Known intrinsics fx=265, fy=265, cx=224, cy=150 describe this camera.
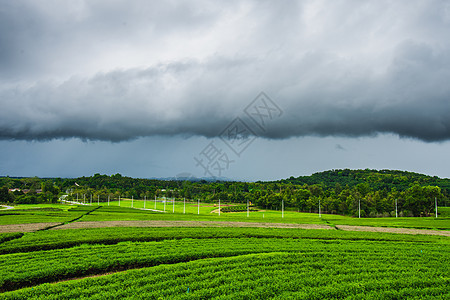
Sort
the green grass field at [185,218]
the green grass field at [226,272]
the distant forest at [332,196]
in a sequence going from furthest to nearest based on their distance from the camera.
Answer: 1. the distant forest at [332,196]
2. the green grass field at [185,218]
3. the green grass field at [226,272]

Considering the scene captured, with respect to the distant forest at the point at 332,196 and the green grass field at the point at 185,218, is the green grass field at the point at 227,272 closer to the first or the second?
the green grass field at the point at 185,218

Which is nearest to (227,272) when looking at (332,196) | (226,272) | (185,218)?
(226,272)

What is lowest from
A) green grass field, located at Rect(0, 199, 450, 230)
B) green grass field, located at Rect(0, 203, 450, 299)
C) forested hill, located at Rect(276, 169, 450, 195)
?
green grass field, located at Rect(0, 199, 450, 230)

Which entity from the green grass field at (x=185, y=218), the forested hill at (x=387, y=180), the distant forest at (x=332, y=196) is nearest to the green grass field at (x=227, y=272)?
the green grass field at (x=185, y=218)

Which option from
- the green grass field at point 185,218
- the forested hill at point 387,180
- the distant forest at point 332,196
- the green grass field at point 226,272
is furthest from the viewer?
the forested hill at point 387,180

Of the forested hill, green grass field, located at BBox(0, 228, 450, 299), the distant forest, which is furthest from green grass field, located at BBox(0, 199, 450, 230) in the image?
the forested hill

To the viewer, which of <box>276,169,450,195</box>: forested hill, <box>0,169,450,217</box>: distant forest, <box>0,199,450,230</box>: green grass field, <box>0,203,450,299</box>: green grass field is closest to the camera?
<box>0,203,450,299</box>: green grass field

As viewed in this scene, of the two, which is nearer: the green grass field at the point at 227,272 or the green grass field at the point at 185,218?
the green grass field at the point at 227,272

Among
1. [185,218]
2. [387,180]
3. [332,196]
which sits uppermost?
[387,180]

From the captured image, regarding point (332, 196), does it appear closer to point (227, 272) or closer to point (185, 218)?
point (185, 218)

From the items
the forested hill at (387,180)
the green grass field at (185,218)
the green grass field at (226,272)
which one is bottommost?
the green grass field at (185,218)

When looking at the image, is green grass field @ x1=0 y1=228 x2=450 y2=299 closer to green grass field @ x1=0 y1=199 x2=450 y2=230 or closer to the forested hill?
green grass field @ x1=0 y1=199 x2=450 y2=230

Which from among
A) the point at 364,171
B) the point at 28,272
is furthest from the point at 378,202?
the point at 364,171

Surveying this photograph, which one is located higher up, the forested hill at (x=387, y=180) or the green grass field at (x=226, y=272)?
the forested hill at (x=387, y=180)
